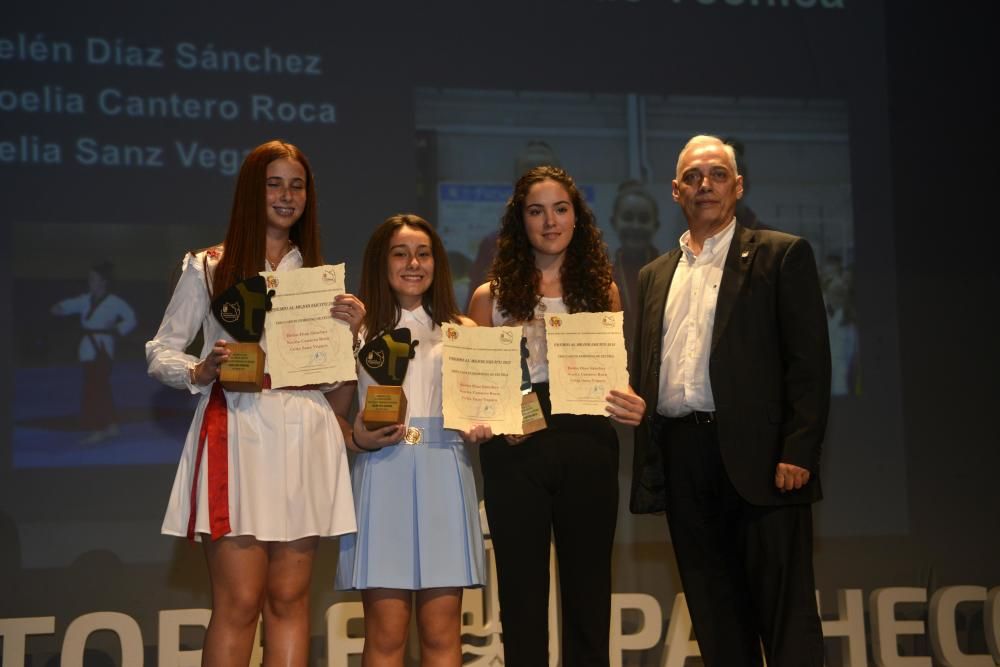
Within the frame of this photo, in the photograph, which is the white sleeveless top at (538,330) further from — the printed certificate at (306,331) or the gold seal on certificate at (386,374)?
the printed certificate at (306,331)

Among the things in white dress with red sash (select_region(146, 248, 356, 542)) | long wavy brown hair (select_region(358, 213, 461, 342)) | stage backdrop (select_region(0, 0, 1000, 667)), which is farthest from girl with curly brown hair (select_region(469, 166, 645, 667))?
stage backdrop (select_region(0, 0, 1000, 667))

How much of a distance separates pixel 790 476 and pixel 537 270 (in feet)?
3.26

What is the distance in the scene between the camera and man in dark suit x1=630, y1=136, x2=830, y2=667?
9.59ft

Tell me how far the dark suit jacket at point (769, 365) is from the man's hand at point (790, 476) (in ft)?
0.06

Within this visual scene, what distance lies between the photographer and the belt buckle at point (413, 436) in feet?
10.0

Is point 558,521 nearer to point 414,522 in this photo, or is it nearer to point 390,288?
point 414,522

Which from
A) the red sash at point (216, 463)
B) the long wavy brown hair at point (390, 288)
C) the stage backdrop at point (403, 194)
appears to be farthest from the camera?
the stage backdrop at point (403, 194)

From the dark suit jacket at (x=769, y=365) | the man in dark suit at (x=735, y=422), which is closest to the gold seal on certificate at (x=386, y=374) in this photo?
the man in dark suit at (x=735, y=422)

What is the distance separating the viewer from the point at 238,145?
16.1ft

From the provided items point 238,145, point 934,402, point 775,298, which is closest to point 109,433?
point 238,145

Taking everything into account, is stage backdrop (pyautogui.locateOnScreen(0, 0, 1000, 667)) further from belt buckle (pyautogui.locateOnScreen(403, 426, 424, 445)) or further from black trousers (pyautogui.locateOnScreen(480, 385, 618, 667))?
belt buckle (pyautogui.locateOnScreen(403, 426, 424, 445))

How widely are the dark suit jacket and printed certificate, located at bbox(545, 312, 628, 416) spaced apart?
0.95ft

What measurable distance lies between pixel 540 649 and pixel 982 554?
3312mm

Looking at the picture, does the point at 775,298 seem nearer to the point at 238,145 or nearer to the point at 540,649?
the point at 540,649
